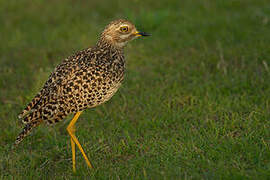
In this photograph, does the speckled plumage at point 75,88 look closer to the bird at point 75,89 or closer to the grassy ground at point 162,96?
the bird at point 75,89

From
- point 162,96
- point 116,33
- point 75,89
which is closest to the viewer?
point 75,89

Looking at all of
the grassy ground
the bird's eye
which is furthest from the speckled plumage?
the grassy ground

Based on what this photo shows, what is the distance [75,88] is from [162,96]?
173 cm

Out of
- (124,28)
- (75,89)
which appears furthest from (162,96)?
(75,89)

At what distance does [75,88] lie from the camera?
4.05 meters

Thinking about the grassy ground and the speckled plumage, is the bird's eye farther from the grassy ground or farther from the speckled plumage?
the grassy ground

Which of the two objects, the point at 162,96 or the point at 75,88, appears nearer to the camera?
the point at 75,88

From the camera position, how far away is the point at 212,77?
5.75 meters

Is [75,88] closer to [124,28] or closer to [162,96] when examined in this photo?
[124,28]

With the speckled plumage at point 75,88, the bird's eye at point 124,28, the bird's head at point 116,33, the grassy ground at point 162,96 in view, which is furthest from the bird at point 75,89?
the grassy ground at point 162,96

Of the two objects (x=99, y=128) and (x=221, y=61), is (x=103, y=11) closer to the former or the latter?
(x=221, y=61)

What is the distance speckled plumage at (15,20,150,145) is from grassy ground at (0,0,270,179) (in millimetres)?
563

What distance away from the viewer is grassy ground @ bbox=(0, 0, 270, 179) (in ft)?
13.0

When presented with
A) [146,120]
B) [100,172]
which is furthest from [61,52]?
[100,172]
